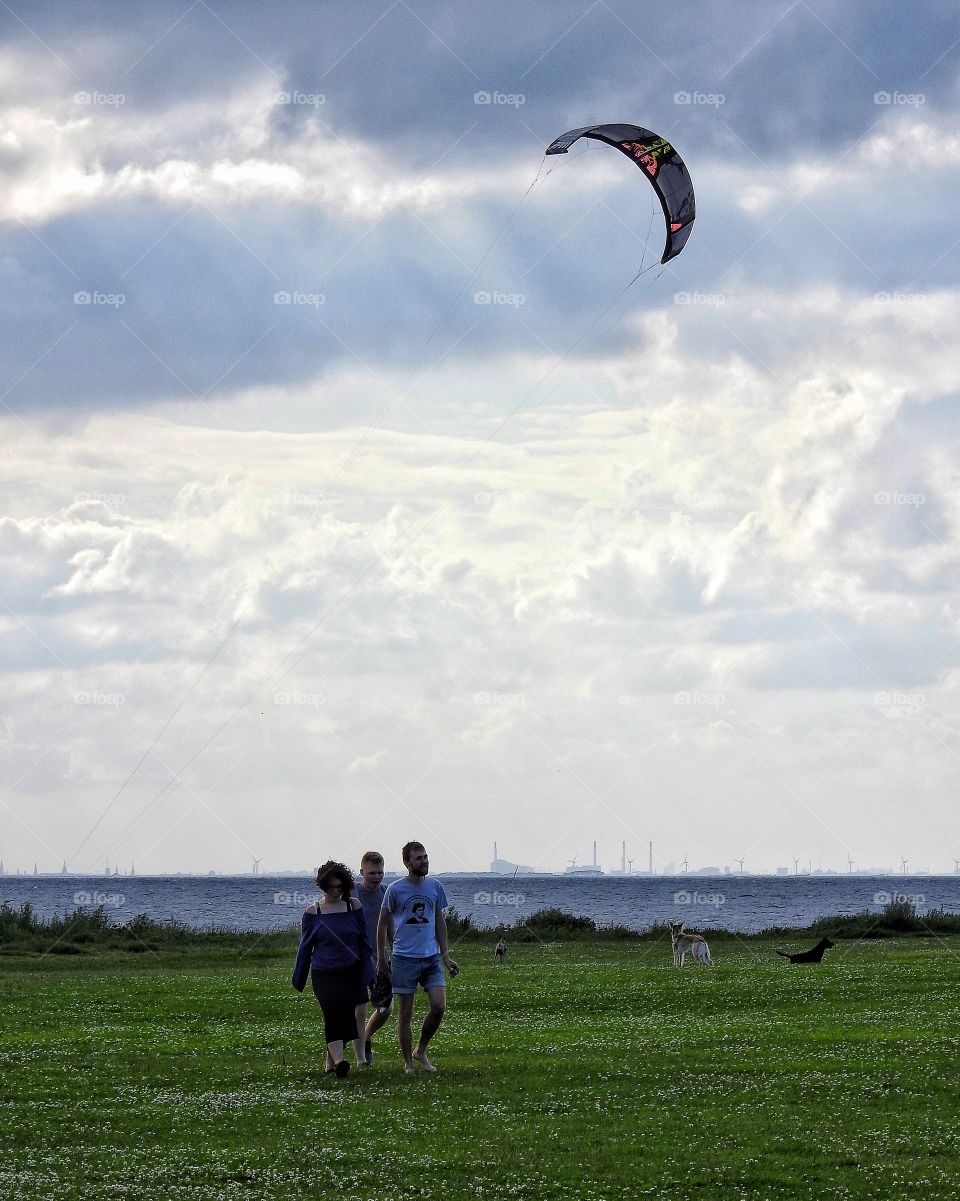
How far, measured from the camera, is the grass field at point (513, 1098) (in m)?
10.1

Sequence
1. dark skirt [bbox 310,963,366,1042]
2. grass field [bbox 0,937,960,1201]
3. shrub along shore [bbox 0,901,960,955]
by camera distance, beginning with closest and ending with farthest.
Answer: grass field [bbox 0,937,960,1201]
dark skirt [bbox 310,963,366,1042]
shrub along shore [bbox 0,901,960,955]

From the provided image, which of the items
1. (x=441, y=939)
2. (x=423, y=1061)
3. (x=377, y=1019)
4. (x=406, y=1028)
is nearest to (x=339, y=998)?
(x=406, y=1028)

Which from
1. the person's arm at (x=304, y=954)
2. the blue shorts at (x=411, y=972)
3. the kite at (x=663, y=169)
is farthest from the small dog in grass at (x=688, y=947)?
the person's arm at (x=304, y=954)

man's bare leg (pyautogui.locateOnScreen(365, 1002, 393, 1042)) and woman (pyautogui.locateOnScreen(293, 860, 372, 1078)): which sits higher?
woman (pyautogui.locateOnScreen(293, 860, 372, 1078))

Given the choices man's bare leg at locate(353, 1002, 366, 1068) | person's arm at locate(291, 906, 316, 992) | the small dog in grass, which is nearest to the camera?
person's arm at locate(291, 906, 316, 992)

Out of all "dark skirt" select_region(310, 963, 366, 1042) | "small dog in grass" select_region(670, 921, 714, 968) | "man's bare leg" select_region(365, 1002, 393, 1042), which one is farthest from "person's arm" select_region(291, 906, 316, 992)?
"small dog in grass" select_region(670, 921, 714, 968)

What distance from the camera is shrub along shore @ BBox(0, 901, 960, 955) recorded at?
41.1 meters

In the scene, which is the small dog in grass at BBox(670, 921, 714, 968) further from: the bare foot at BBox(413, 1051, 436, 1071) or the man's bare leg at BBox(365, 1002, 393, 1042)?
the bare foot at BBox(413, 1051, 436, 1071)

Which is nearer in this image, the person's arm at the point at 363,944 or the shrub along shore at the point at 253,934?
the person's arm at the point at 363,944

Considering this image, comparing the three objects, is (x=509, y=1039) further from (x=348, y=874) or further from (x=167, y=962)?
(x=167, y=962)

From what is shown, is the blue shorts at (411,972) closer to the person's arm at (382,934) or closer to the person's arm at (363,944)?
Answer: the person's arm at (382,934)

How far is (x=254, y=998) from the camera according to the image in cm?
2431

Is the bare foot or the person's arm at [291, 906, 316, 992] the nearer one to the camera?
the bare foot

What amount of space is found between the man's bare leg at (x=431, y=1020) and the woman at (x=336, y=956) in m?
0.75
